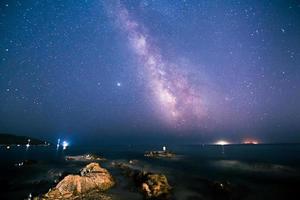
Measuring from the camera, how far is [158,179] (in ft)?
103

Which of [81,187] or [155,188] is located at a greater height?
[81,187]

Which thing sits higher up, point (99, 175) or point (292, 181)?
point (99, 175)

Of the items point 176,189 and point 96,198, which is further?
point 176,189

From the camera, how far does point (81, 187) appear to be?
1090 inches

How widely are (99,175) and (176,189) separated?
12.4 metres

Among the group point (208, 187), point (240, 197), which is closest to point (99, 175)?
point (208, 187)

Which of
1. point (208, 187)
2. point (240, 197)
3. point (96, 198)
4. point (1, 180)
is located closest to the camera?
point (96, 198)

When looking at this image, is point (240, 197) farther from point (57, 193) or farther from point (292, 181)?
point (57, 193)

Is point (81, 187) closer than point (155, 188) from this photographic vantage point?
Yes

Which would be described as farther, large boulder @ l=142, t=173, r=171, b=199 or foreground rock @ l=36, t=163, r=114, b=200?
large boulder @ l=142, t=173, r=171, b=199

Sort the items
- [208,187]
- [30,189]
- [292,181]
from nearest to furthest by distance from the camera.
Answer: [30,189] < [208,187] < [292,181]

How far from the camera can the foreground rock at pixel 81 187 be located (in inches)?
1001

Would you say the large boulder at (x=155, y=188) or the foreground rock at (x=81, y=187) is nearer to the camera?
the foreground rock at (x=81, y=187)

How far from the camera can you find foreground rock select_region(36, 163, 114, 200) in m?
25.4
